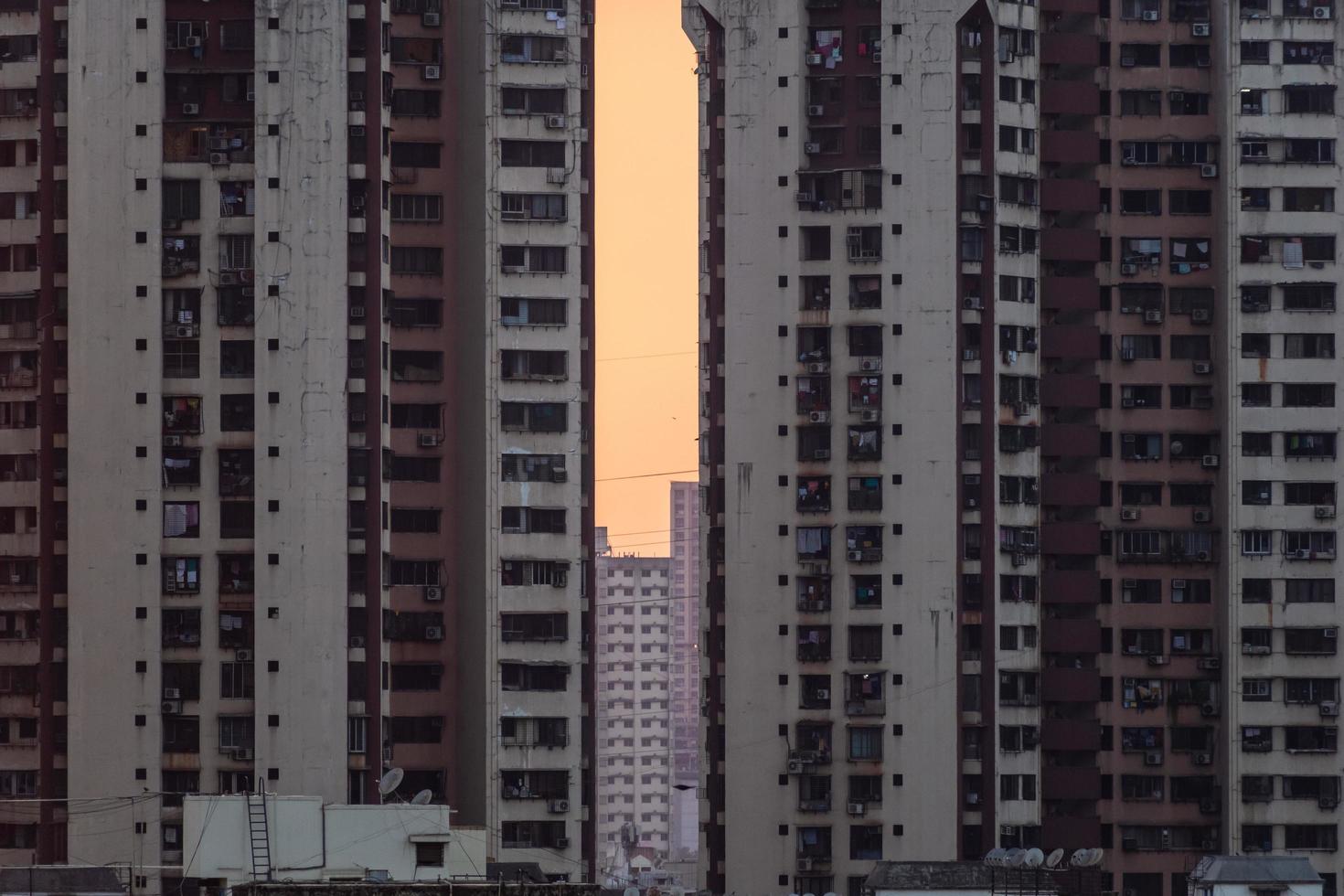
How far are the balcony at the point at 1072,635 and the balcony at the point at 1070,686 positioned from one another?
0.86 metres

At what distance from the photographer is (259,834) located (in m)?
95.8

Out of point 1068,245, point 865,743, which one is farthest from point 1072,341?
point 865,743

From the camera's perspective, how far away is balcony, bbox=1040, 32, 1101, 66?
117875 mm

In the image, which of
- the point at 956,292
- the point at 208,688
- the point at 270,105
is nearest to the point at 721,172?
the point at 956,292

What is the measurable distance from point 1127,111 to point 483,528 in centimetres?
2957

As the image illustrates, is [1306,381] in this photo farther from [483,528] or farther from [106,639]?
[106,639]

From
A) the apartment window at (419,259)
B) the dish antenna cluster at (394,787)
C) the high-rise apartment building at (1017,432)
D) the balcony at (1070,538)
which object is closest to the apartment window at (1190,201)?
the high-rise apartment building at (1017,432)

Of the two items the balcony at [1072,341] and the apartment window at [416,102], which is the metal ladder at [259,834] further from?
the balcony at [1072,341]

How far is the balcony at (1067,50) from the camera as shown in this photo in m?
118

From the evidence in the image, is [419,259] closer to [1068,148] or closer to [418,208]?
[418,208]

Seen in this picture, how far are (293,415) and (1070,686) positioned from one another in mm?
30147

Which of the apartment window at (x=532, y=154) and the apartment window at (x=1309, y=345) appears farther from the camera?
the apartment window at (x=1309, y=345)

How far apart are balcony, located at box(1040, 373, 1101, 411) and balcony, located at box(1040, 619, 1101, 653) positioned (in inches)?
317

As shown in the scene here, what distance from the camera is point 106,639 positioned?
4208 inches
